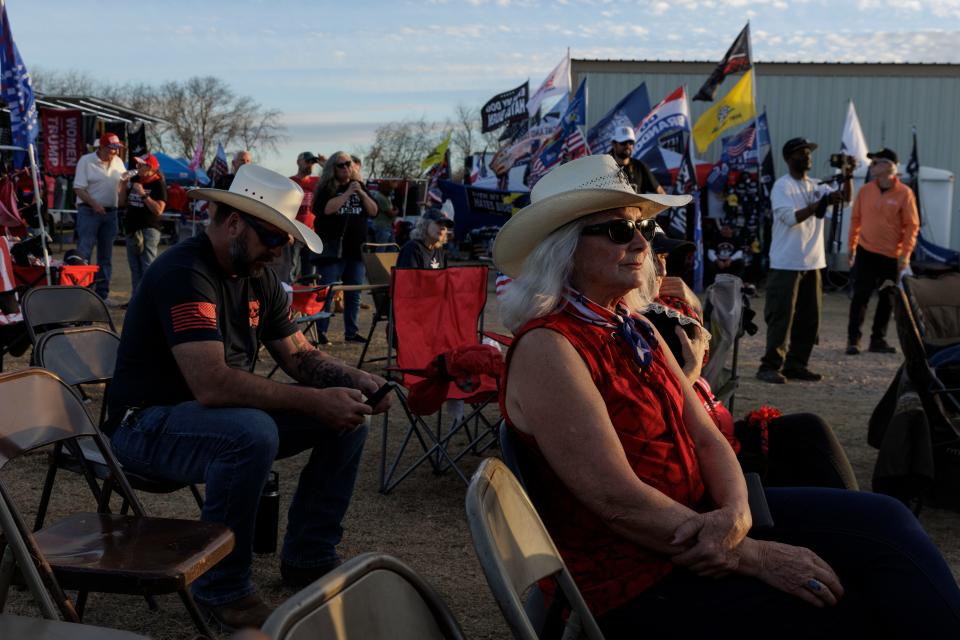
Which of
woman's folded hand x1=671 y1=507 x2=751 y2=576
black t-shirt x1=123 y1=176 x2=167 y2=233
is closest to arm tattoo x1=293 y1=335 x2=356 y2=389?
woman's folded hand x1=671 y1=507 x2=751 y2=576

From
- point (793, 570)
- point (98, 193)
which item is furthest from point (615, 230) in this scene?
point (98, 193)

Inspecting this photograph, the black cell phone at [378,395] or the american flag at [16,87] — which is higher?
the american flag at [16,87]

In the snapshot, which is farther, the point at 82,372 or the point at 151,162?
the point at 151,162

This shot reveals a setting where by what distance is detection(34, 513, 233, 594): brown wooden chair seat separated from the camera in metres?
2.37

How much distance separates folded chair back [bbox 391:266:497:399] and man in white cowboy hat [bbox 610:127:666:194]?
9.46 ft

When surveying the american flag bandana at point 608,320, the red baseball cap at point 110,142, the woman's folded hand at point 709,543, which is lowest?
the woman's folded hand at point 709,543

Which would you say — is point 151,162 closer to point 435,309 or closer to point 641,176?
point 641,176

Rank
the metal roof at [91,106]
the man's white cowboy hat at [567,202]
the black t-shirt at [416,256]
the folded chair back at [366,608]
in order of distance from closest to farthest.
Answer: the folded chair back at [366,608] < the man's white cowboy hat at [567,202] < the black t-shirt at [416,256] < the metal roof at [91,106]

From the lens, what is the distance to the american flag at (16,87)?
8109 millimetres

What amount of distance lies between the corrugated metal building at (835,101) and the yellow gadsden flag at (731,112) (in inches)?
351

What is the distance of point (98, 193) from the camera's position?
11.2 metres

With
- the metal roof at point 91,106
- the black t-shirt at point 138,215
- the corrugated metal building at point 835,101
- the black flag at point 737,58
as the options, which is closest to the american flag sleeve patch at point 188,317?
the black t-shirt at point 138,215

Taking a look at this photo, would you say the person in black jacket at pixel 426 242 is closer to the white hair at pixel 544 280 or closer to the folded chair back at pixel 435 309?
the folded chair back at pixel 435 309

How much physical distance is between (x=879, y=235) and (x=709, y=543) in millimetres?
8165
